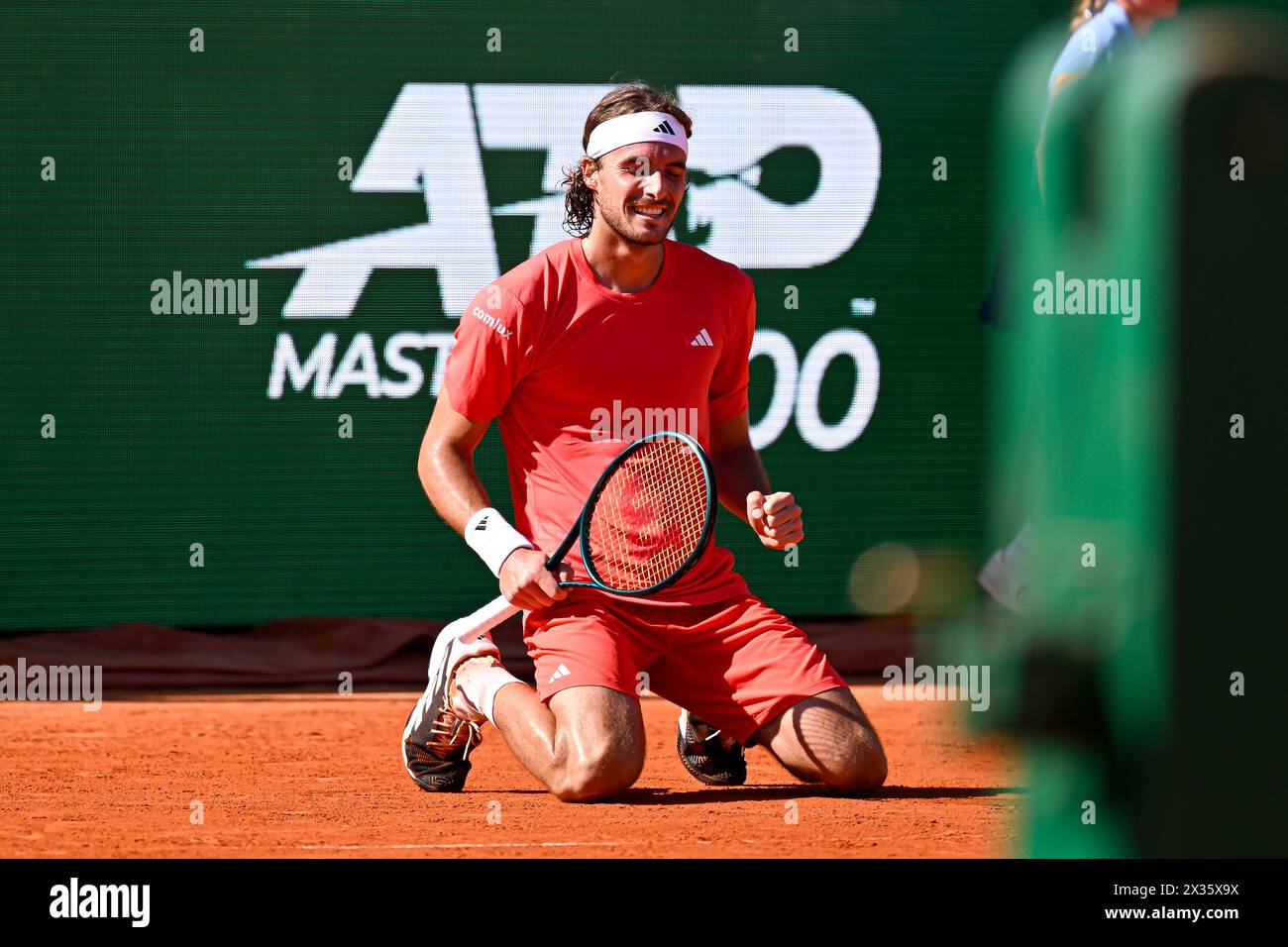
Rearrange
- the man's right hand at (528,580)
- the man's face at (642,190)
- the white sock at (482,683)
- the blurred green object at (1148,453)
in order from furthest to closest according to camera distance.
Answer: the man's face at (642,190) < the white sock at (482,683) < the man's right hand at (528,580) < the blurred green object at (1148,453)

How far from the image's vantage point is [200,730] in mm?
5262

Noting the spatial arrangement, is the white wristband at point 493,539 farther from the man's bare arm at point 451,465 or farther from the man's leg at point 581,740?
the man's leg at point 581,740

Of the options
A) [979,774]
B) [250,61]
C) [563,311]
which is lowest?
[979,774]

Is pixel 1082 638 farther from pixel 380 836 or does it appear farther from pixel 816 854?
pixel 380 836

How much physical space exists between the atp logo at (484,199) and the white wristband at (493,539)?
3.18 meters

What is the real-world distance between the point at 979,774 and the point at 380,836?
67.5 inches

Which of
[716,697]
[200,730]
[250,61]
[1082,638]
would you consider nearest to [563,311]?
[716,697]

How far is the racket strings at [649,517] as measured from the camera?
12.3 feet

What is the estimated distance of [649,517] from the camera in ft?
12.5

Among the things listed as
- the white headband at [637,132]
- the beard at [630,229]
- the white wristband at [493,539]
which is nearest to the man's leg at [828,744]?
the white wristband at [493,539]

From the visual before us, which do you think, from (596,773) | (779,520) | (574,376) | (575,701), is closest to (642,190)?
(574,376)

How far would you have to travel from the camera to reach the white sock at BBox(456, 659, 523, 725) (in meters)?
3.79

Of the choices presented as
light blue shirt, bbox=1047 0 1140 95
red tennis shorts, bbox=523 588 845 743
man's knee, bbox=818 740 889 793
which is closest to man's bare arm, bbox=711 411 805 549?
red tennis shorts, bbox=523 588 845 743

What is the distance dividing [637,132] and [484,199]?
2.97 m
